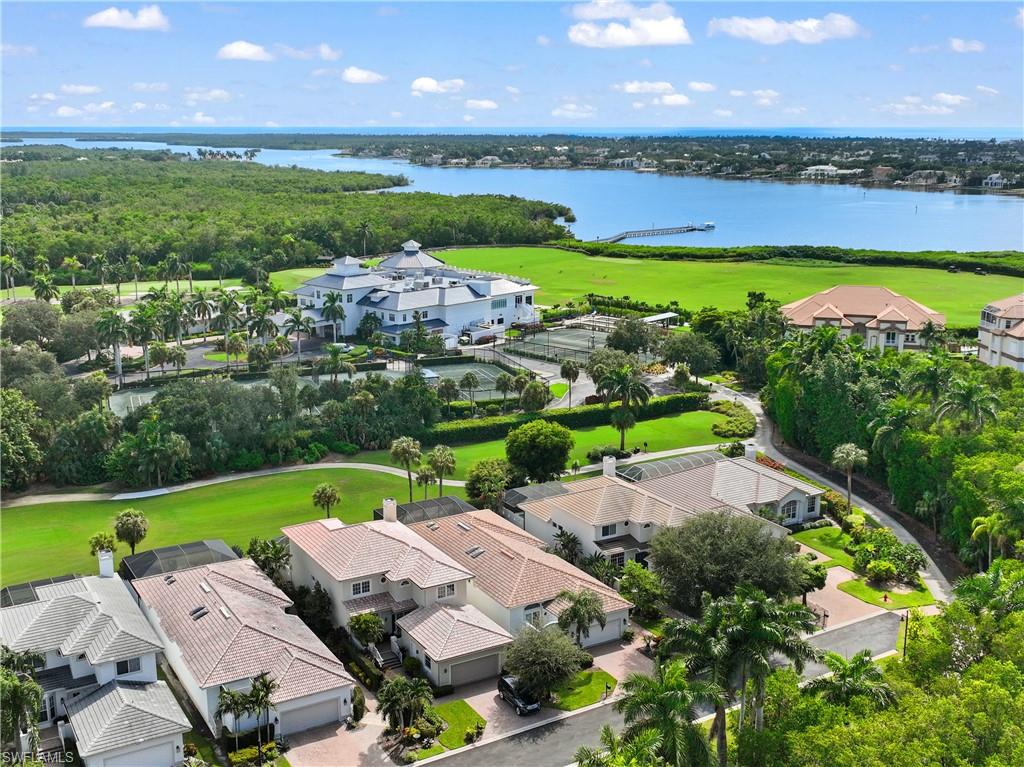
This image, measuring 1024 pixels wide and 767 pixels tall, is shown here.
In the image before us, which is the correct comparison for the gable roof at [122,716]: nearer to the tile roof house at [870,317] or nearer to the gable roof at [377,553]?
the gable roof at [377,553]

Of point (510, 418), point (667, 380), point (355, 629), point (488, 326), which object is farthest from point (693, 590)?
point (488, 326)

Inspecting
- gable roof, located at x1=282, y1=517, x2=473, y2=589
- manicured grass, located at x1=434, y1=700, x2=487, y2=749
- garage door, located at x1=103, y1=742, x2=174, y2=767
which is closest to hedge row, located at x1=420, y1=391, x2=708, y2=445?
gable roof, located at x1=282, y1=517, x2=473, y2=589

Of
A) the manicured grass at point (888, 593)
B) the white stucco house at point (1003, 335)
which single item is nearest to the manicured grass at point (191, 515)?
the manicured grass at point (888, 593)

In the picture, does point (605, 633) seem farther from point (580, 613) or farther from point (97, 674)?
point (97, 674)

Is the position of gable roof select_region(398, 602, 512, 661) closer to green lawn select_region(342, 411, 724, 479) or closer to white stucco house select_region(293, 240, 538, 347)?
green lawn select_region(342, 411, 724, 479)

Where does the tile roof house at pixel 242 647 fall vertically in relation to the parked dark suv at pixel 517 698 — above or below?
above

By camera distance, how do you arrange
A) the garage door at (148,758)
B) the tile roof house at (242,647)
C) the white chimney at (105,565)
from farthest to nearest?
the white chimney at (105,565), the tile roof house at (242,647), the garage door at (148,758)
